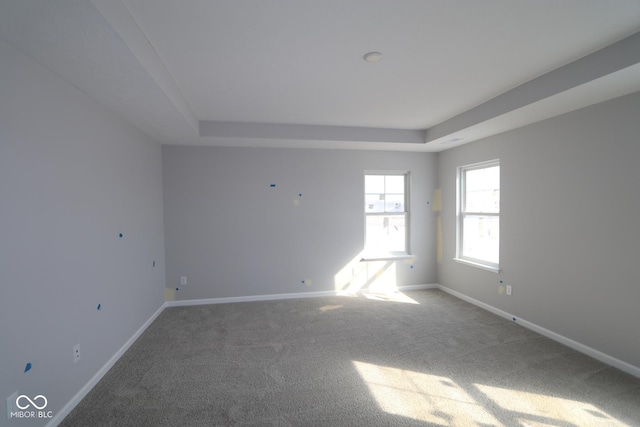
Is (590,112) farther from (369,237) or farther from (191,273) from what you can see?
(191,273)

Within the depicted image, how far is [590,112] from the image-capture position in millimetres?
2643

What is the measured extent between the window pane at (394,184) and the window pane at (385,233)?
0.43 meters

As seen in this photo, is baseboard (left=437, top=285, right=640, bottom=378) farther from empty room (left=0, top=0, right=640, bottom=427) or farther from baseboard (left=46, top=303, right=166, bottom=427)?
baseboard (left=46, top=303, right=166, bottom=427)

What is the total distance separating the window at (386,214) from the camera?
4766mm

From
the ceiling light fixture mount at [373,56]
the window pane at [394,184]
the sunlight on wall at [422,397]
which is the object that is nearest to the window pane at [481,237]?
the window pane at [394,184]

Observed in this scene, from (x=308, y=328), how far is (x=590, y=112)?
346 cm

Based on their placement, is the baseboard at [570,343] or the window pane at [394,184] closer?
the baseboard at [570,343]

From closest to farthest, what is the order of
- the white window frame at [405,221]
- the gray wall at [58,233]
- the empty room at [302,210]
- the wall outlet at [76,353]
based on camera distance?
the gray wall at [58,233], the empty room at [302,210], the wall outlet at [76,353], the white window frame at [405,221]

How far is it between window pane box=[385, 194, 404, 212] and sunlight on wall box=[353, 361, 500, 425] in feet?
9.09

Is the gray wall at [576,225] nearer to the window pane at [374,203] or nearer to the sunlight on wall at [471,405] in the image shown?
the sunlight on wall at [471,405]

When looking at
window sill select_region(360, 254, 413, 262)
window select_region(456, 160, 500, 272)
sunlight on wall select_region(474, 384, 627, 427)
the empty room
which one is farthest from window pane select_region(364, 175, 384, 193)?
sunlight on wall select_region(474, 384, 627, 427)

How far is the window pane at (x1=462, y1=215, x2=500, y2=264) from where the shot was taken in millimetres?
3818

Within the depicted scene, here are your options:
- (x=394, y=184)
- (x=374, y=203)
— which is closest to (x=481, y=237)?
(x=394, y=184)

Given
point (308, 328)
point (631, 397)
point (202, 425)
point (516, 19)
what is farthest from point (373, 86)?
point (631, 397)
